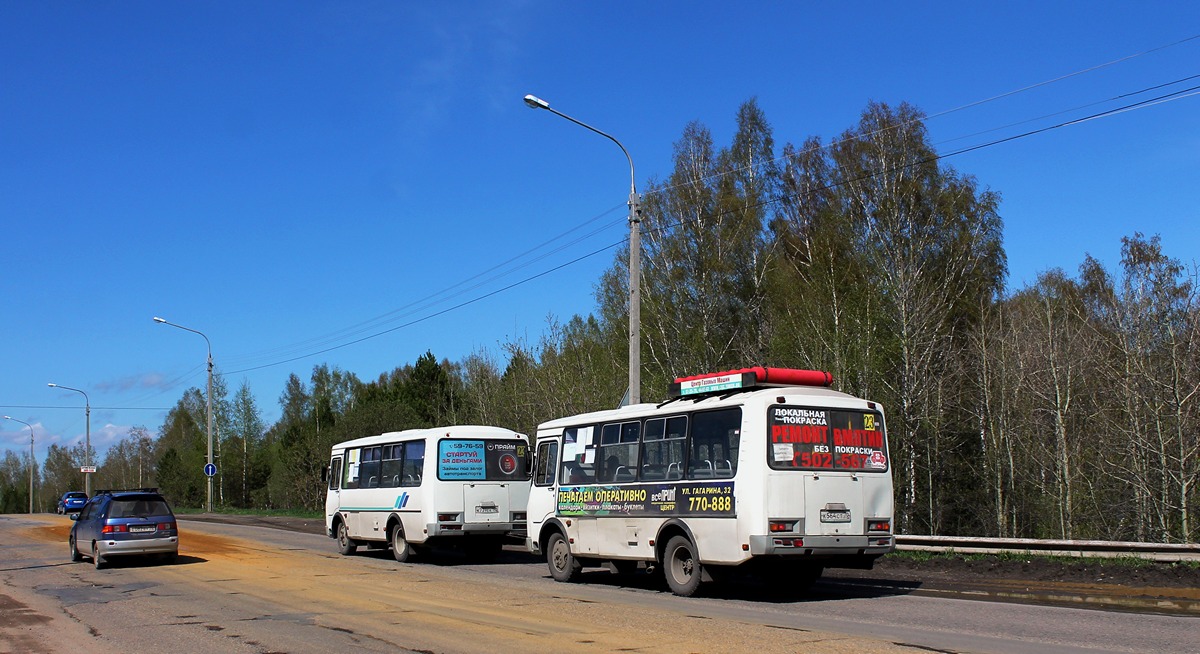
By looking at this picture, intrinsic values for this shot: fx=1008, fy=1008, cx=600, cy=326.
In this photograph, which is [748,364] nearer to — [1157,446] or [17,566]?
[1157,446]

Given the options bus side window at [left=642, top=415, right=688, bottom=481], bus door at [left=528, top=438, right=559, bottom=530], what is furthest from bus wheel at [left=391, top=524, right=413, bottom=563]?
bus side window at [left=642, top=415, right=688, bottom=481]

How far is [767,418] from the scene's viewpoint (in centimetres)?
1345

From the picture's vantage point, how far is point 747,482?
13.4 meters

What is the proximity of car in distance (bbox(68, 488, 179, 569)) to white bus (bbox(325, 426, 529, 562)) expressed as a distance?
4416mm

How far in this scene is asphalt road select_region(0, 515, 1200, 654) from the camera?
9.71m

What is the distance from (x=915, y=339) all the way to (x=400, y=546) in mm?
18722

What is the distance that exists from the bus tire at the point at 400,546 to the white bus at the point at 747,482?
724 centimetres

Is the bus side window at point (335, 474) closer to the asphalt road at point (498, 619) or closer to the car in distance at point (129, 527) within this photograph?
the car in distance at point (129, 527)

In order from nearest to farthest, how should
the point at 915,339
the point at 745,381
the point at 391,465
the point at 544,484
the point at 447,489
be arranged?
1. the point at 745,381
2. the point at 544,484
3. the point at 447,489
4. the point at 391,465
5. the point at 915,339

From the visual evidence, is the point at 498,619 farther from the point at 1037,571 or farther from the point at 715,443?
the point at 1037,571

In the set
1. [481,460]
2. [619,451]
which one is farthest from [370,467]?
[619,451]

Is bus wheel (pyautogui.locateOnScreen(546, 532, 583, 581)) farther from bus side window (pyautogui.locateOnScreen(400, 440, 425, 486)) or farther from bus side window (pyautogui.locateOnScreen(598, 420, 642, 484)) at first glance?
bus side window (pyautogui.locateOnScreen(400, 440, 425, 486))

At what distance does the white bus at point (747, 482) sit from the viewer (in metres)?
13.3

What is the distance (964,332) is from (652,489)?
26.7m
